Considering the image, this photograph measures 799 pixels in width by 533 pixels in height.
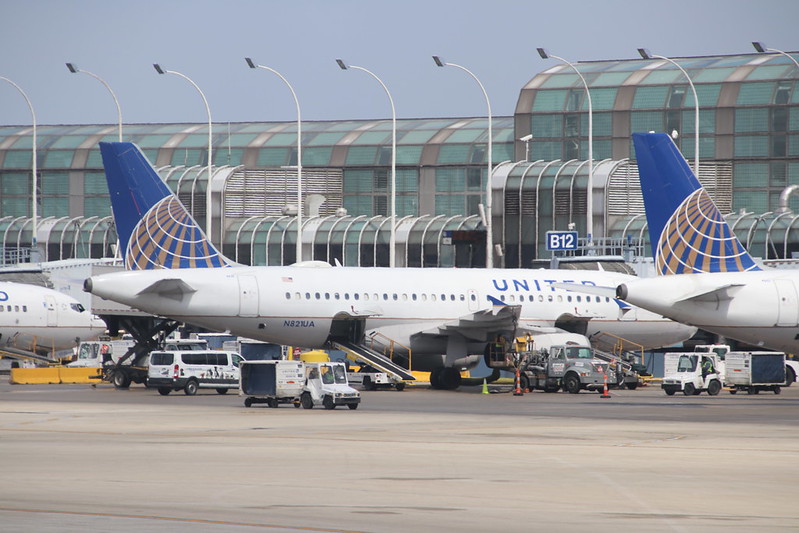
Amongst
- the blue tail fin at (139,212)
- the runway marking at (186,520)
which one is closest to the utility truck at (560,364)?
the blue tail fin at (139,212)

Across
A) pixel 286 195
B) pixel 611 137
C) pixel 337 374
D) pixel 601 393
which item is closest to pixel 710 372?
pixel 601 393

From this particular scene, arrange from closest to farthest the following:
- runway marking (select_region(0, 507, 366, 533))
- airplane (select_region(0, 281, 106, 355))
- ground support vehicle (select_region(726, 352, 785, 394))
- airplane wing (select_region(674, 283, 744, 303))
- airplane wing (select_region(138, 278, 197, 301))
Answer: runway marking (select_region(0, 507, 366, 533)) → airplane wing (select_region(674, 283, 744, 303)) → airplane wing (select_region(138, 278, 197, 301)) → ground support vehicle (select_region(726, 352, 785, 394)) → airplane (select_region(0, 281, 106, 355))

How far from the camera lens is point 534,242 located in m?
88.0

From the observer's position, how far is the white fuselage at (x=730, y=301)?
129 ft

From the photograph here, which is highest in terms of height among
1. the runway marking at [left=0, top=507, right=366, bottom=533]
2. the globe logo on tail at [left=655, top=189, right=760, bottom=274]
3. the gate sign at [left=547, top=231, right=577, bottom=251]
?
the gate sign at [left=547, top=231, right=577, bottom=251]

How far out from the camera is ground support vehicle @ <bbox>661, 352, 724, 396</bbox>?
5128 centimetres

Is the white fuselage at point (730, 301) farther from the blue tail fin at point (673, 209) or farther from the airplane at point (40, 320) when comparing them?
the airplane at point (40, 320)

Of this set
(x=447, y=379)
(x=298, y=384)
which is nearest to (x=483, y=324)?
(x=447, y=379)

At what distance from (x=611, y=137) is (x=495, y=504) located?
76.0 m

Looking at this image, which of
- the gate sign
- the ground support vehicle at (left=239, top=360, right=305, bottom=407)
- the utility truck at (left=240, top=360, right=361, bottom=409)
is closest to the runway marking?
the utility truck at (left=240, top=360, right=361, bottom=409)

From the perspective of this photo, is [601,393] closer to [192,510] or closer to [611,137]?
[192,510]

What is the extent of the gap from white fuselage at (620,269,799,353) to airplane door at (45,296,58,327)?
1538 inches

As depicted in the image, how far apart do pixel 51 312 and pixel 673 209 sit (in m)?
40.0

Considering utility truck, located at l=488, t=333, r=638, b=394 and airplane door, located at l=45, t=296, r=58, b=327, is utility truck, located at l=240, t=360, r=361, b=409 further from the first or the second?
airplane door, located at l=45, t=296, r=58, b=327
